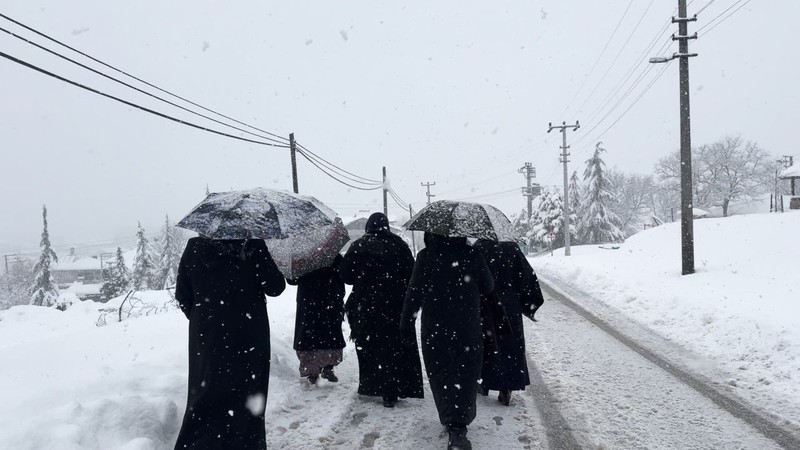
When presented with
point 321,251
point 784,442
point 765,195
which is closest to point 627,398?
point 784,442

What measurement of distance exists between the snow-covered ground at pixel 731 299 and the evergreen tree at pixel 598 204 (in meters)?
30.8

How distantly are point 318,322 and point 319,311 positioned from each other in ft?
0.43

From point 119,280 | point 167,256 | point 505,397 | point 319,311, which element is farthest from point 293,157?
point 167,256

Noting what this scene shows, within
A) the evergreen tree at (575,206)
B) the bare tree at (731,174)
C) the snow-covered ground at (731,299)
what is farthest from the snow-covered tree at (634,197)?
the snow-covered ground at (731,299)

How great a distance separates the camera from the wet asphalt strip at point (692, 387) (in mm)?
4238

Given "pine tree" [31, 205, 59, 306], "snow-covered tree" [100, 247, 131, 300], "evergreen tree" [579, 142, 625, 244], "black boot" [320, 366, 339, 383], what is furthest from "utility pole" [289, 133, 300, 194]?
"evergreen tree" [579, 142, 625, 244]

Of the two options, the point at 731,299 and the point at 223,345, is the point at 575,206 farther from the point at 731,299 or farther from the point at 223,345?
the point at 223,345

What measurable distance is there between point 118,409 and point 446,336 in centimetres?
280

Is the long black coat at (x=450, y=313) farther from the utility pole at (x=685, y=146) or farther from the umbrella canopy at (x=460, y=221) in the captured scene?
the utility pole at (x=685, y=146)

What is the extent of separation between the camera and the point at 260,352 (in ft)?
12.5

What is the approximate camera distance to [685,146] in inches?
560

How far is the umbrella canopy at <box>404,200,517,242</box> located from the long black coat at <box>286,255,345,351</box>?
1665 millimetres

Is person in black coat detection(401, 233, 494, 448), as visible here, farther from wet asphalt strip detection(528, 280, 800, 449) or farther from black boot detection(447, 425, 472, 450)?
wet asphalt strip detection(528, 280, 800, 449)

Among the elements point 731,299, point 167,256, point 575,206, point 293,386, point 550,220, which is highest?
point 575,206
